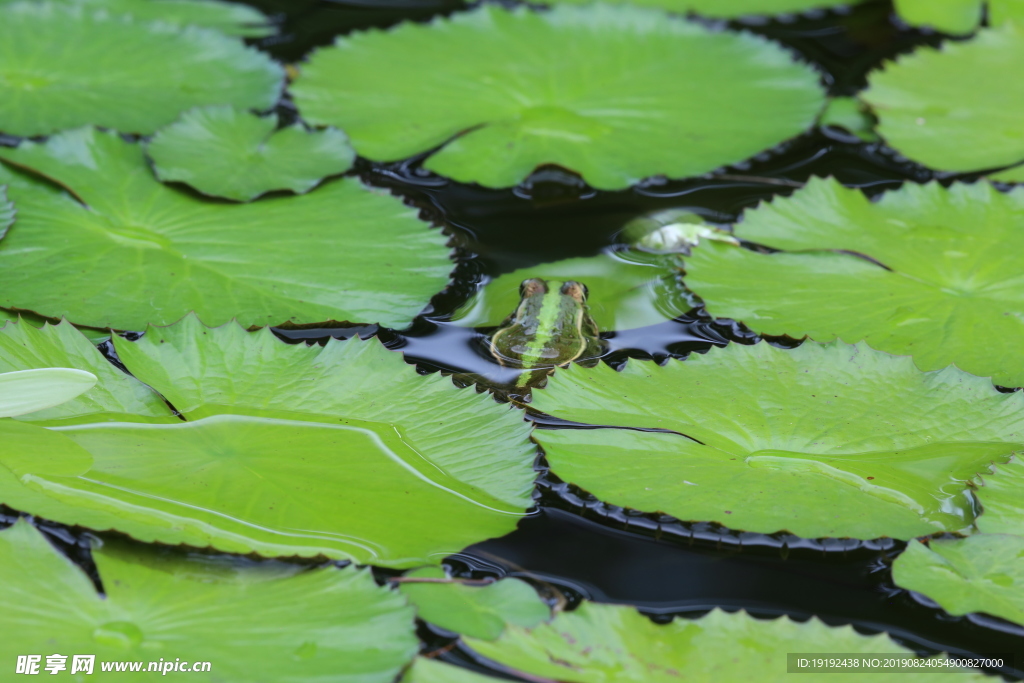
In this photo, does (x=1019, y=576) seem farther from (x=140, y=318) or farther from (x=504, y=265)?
(x=140, y=318)

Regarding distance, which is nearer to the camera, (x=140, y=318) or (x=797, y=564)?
(x=797, y=564)

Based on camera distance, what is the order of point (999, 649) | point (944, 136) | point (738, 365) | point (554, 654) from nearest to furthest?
1. point (554, 654)
2. point (999, 649)
3. point (738, 365)
4. point (944, 136)

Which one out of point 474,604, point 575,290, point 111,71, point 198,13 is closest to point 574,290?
point 575,290

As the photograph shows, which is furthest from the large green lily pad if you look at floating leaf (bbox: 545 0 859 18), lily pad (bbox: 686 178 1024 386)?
floating leaf (bbox: 545 0 859 18)

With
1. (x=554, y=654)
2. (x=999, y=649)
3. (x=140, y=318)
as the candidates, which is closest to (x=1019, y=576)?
(x=999, y=649)

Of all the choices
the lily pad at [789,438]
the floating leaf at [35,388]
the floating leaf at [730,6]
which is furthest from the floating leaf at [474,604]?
the floating leaf at [730,6]

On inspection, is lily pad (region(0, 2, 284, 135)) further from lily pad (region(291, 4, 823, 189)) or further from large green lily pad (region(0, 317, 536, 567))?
large green lily pad (region(0, 317, 536, 567))
